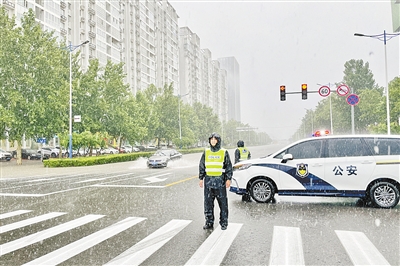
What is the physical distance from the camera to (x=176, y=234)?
5746 millimetres

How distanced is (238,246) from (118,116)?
33.9m

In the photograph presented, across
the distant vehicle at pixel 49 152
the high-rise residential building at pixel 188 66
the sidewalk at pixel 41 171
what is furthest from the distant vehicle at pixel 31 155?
the high-rise residential building at pixel 188 66

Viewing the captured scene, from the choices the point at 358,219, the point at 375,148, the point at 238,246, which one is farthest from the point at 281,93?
the point at 238,246

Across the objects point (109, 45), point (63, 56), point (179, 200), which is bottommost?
point (179, 200)

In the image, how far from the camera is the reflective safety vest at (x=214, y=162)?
6.15 m

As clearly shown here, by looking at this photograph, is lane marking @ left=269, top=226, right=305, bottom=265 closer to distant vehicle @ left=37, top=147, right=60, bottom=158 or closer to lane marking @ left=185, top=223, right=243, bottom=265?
lane marking @ left=185, top=223, right=243, bottom=265

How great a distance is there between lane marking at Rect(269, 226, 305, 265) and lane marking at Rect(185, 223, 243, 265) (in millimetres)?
674

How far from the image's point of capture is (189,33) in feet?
442

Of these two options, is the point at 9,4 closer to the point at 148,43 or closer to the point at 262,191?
the point at 148,43

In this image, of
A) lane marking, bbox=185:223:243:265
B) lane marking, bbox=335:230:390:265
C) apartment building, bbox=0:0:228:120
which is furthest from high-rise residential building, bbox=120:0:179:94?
lane marking, bbox=335:230:390:265

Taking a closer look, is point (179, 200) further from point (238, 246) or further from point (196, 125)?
point (196, 125)

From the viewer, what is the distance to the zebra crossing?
4457mm

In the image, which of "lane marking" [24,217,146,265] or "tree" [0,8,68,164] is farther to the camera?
"tree" [0,8,68,164]

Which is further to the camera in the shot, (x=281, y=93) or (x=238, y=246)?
(x=281, y=93)
